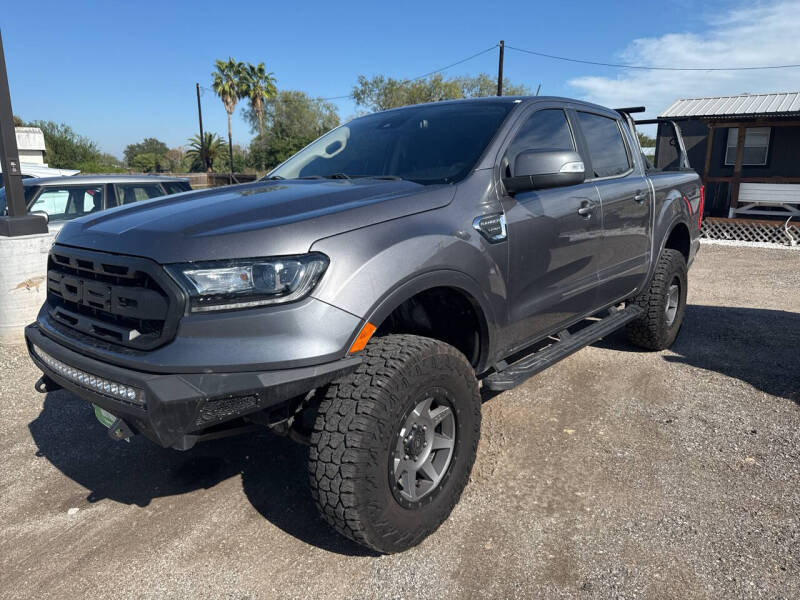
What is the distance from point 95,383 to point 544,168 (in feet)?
7.08

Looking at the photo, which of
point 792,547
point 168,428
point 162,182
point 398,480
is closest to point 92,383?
point 168,428

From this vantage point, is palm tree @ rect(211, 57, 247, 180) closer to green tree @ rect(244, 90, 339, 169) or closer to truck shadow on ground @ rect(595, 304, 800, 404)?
green tree @ rect(244, 90, 339, 169)

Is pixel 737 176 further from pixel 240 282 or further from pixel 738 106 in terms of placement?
pixel 240 282

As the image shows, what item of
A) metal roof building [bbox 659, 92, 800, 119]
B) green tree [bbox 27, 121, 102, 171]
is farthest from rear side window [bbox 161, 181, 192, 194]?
green tree [bbox 27, 121, 102, 171]

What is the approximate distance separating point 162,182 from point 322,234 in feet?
20.8

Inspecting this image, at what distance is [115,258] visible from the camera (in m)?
2.20

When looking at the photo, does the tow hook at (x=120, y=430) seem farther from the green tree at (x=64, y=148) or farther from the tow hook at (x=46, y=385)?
the green tree at (x=64, y=148)

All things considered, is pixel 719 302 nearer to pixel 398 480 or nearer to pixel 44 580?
pixel 398 480

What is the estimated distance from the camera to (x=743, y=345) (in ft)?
17.0

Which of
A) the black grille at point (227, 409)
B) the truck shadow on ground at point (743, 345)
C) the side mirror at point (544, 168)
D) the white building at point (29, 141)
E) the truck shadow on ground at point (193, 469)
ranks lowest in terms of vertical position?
the truck shadow on ground at point (193, 469)

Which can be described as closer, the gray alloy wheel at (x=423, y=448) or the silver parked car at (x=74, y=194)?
the gray alloy wheel at (x=423, y=448)

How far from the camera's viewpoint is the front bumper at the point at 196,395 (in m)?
1.96

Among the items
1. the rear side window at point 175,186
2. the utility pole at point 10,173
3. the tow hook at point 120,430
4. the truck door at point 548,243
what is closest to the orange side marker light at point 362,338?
the tow hook at point 120,430

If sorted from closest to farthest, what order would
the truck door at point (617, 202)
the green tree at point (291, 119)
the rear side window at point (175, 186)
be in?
the truck door at point (617, 202)
the rear side window at point (175, 186)
the green tree at point (291, 119)
